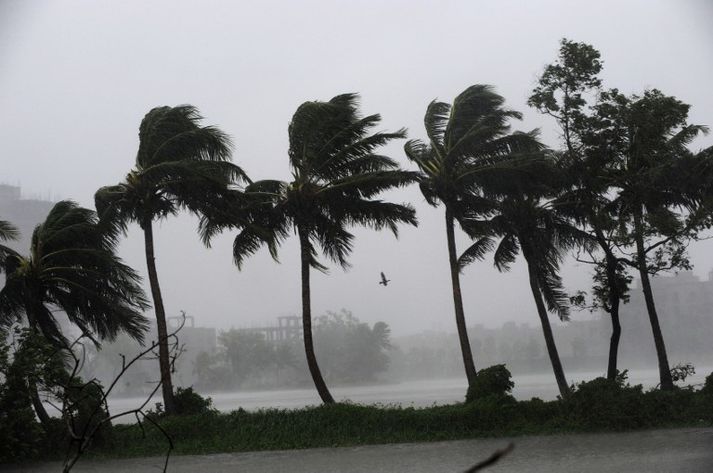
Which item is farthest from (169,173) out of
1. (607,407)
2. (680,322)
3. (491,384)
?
(680,322)

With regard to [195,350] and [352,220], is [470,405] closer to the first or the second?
[352,220]

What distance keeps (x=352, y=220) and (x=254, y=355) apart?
42.3 ft

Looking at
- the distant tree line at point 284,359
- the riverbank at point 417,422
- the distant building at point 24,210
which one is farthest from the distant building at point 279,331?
the riverbank at point 417,422

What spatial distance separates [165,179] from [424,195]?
7.03 metres

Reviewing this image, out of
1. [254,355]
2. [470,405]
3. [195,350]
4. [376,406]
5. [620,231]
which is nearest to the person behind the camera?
[470,405]

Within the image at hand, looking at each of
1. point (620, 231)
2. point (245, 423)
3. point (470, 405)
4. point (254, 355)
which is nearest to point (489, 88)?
point (620, 231)

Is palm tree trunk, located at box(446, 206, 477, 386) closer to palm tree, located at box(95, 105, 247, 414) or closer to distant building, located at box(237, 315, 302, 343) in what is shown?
palm tree, located at box(95, 105, 247, 414)

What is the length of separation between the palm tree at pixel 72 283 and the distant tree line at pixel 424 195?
0.14 ft

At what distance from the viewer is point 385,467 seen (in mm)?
12078

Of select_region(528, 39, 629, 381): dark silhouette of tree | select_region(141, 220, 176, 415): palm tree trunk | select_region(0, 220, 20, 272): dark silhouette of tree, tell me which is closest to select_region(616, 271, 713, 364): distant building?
select_region(528, 39, 629, 381): dark silhouette of tree

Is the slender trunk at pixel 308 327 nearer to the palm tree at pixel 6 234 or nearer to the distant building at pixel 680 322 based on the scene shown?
the palm tree at pixel 6 234

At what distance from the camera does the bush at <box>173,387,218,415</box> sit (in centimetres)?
1791

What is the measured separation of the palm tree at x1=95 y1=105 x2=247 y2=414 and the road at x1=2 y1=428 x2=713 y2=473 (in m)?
5.45

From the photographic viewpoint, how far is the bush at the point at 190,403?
58.7 ft
